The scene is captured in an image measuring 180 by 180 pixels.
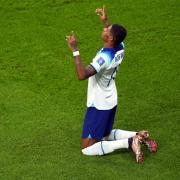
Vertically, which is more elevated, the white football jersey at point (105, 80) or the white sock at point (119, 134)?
the white football jersey at point (105, 80)

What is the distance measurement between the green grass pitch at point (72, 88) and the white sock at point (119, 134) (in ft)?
0.66

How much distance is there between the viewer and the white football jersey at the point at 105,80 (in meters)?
6.76

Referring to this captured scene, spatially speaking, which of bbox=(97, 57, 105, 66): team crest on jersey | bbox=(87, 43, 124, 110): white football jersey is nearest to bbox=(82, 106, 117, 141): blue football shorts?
bbox=(87, 43, 124, 110): white football jersey

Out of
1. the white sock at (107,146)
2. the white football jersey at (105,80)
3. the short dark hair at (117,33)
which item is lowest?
the white sock at (107,146)

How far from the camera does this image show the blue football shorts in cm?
705

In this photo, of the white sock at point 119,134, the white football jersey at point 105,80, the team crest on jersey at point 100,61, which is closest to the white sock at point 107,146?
the white sock at point 119,134

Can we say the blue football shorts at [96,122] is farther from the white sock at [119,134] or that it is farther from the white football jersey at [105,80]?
the white sock at [119,134]

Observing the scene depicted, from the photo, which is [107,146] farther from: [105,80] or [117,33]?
[117,33]

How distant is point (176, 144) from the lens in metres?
7.38

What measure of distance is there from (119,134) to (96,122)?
0.40 meters

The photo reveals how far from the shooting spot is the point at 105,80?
22.7 feet

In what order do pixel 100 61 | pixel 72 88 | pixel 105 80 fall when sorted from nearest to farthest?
pixel 100 61
pixel 105 80
pixel 72 88

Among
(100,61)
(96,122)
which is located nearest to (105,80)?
(100,61)

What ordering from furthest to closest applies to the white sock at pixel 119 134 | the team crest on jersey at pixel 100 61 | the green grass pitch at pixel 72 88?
the white sock at pixel 119 134, the green grass pitch at pixel 72 88, the team crest on jersey at pixel 100 61
